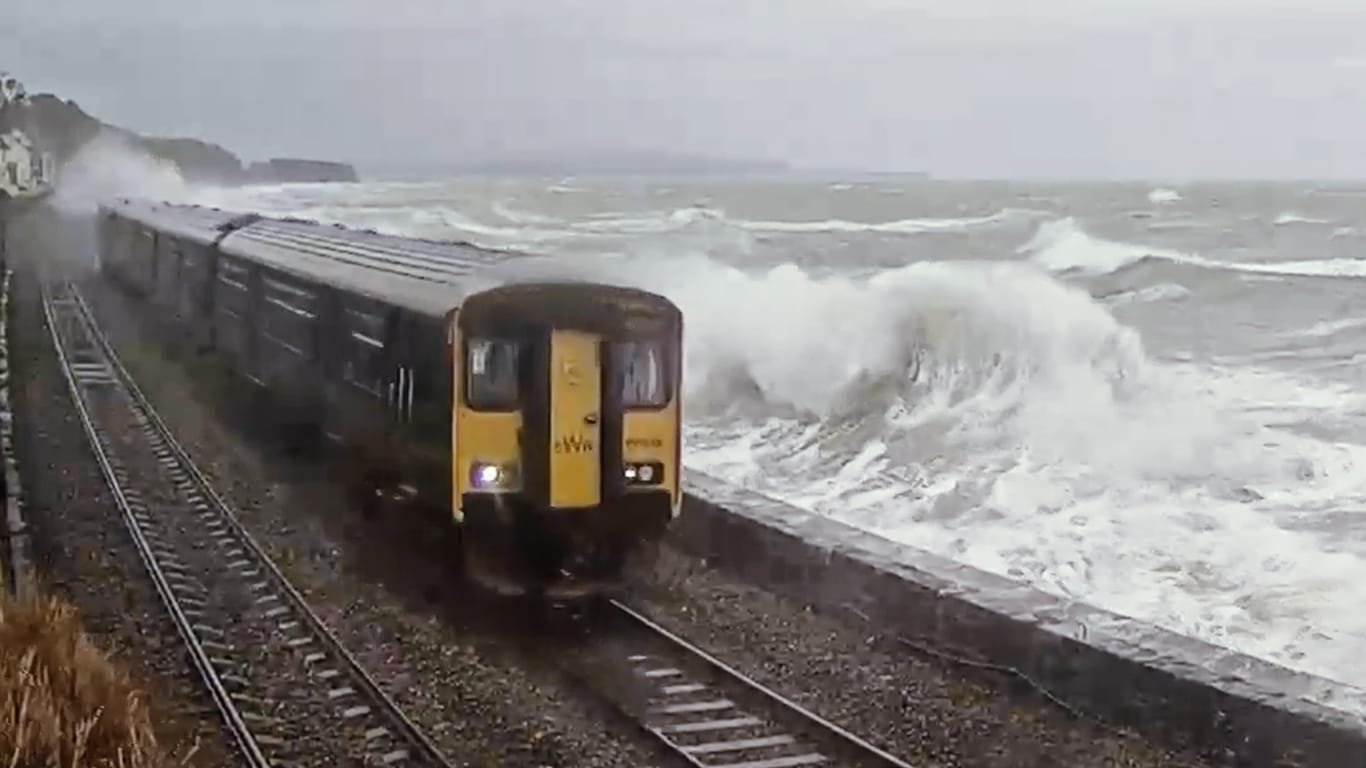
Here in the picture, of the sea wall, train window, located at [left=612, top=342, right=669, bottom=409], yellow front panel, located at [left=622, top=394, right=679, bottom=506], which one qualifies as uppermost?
train window, located at [left=612, top=342, right=669, bottom=409]

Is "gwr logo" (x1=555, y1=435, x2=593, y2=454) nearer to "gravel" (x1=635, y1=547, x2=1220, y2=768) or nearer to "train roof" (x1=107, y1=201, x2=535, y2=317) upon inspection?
"train roof" (x1=107, y1=201, x2=535, y2=317)

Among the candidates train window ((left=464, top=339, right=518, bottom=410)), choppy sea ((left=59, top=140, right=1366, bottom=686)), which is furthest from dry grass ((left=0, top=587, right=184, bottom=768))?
choppy sea ((left=59, top=140, right=1366, bottom=686))

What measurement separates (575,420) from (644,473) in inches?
16.4

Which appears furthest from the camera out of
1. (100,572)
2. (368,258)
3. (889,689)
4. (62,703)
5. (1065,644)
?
(368,258)

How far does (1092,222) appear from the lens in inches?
1185

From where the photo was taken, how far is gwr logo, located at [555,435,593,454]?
6.46 metres

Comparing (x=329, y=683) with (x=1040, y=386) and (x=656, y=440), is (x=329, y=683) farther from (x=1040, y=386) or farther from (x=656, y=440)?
(x=1040, y=386)

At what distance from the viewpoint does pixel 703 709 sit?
5.75 meters

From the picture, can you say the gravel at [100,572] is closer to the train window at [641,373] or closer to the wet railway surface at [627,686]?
the wet railway surface at [627,686]

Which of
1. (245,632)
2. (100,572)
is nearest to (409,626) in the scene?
(245,632)

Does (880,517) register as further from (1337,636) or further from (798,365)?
(798,365)

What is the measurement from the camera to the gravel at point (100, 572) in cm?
568

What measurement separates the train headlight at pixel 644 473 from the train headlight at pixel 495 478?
480 millimetres

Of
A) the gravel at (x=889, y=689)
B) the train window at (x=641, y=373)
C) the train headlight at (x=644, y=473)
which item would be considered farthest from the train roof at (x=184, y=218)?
the gravel at (x=889, y=689)
